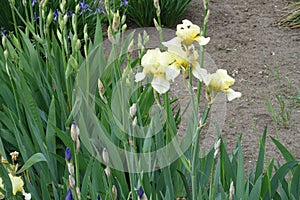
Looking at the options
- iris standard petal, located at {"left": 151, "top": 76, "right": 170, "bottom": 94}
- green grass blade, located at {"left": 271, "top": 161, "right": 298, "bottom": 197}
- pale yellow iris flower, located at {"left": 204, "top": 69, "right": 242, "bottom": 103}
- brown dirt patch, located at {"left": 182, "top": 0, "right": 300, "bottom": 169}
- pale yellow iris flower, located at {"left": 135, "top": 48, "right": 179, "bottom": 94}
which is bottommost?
brown dirt patch, located at {"left": 182, "top": 0, "right": 300, "bottom": 169}

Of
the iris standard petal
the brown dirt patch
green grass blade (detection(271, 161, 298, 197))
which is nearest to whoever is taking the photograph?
the iris standard petal

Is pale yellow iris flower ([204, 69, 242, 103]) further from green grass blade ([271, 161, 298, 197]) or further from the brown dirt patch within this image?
the brown dirt patch

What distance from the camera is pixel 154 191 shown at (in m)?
1.80

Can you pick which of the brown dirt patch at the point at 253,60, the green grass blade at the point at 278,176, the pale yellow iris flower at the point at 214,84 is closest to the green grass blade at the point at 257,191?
the green grass blade at the point at 278,176

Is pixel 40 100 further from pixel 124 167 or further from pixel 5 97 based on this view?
pixel 124 167

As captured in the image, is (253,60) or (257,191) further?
(253,60)

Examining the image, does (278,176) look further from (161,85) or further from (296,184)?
(161,85)

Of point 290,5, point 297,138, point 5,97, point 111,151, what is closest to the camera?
point 111,151

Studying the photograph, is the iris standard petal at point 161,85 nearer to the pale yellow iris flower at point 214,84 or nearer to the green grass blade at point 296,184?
the pale yellow iris flower at point 214,84

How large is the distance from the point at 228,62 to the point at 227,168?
2.16 metres

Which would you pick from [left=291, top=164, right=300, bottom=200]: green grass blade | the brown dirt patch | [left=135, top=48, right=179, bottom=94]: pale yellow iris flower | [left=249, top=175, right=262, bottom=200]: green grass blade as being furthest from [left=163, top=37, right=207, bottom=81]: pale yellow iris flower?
the brown dirt patch

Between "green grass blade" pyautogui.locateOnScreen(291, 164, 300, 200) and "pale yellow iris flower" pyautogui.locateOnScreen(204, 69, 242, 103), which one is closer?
"pale yellow iris flower" pyautogui.locateOnScreen(204, 69, 242, 103)

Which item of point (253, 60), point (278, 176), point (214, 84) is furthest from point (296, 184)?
point (253, 60)

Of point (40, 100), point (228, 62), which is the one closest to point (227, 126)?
point (228, 62)
